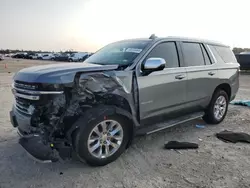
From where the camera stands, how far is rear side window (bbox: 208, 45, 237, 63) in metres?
5.61

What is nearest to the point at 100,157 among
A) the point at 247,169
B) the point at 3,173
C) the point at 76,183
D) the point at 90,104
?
the point at 76,183

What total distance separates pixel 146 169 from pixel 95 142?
84 cm

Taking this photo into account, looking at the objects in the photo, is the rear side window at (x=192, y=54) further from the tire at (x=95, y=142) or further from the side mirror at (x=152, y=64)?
the tire at (x=95, y=142)

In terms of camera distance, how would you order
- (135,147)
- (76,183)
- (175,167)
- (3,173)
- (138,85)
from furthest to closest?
(135,147), (138,85), (175,167), (3,173), (76,183)

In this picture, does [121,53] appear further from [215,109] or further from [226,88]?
[226,88]

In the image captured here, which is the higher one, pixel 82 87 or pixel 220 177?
pixel 82 87

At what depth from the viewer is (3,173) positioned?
3.41 m

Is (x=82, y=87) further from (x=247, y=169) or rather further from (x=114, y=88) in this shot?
(x=247, y=169)

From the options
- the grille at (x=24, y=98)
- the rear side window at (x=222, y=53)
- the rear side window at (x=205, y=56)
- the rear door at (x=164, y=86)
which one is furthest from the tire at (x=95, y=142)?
the rear side window at (x=222, y=53)

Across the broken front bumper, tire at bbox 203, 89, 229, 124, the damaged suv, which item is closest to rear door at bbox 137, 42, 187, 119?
the damaged suv

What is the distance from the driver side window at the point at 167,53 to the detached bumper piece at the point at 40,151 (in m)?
2.21

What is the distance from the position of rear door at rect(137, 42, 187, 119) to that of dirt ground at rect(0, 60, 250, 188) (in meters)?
0.71

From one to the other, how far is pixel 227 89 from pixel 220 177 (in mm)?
3193

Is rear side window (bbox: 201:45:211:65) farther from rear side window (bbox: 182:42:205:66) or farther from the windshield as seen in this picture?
the windshield
